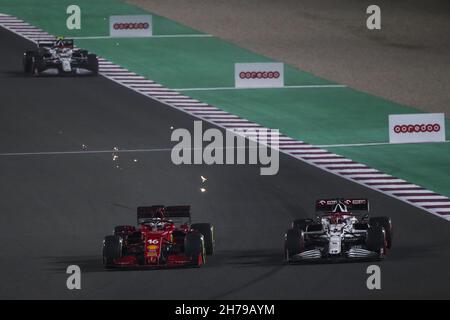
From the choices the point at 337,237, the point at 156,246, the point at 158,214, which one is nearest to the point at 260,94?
the point at 158,214

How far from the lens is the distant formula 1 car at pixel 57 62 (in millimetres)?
54656

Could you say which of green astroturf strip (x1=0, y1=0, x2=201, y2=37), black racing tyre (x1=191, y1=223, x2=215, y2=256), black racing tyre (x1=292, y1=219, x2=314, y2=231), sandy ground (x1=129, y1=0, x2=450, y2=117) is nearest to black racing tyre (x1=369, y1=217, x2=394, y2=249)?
black racing tyre (x1=292, y1=219, x2=314, y2=231)

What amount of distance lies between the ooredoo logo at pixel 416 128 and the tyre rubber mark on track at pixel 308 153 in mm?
2342

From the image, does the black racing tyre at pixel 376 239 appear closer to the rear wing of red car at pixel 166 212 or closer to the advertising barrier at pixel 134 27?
the rear wing of red car at pixel 166 212

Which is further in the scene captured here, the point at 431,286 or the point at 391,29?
the point at 391,29

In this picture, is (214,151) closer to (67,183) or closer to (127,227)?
(67,183)

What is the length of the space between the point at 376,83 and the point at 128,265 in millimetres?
26131

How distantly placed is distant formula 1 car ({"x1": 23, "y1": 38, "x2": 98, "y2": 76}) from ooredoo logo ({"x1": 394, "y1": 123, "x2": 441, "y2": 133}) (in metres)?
14.2

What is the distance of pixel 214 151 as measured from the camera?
4300 cm

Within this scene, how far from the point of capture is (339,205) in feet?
107

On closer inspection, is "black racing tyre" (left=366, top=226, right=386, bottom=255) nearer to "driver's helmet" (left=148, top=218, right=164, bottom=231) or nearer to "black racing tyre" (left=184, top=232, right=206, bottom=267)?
"black racing tyre" (left=184, top=232, right=206, bottom=267)

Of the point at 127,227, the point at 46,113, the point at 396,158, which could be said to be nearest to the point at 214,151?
the point at 396,158

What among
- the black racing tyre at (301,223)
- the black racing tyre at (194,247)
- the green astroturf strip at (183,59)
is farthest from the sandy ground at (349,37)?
the black racing tyre at (194,247)

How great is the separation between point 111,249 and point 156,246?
34.2 inches
